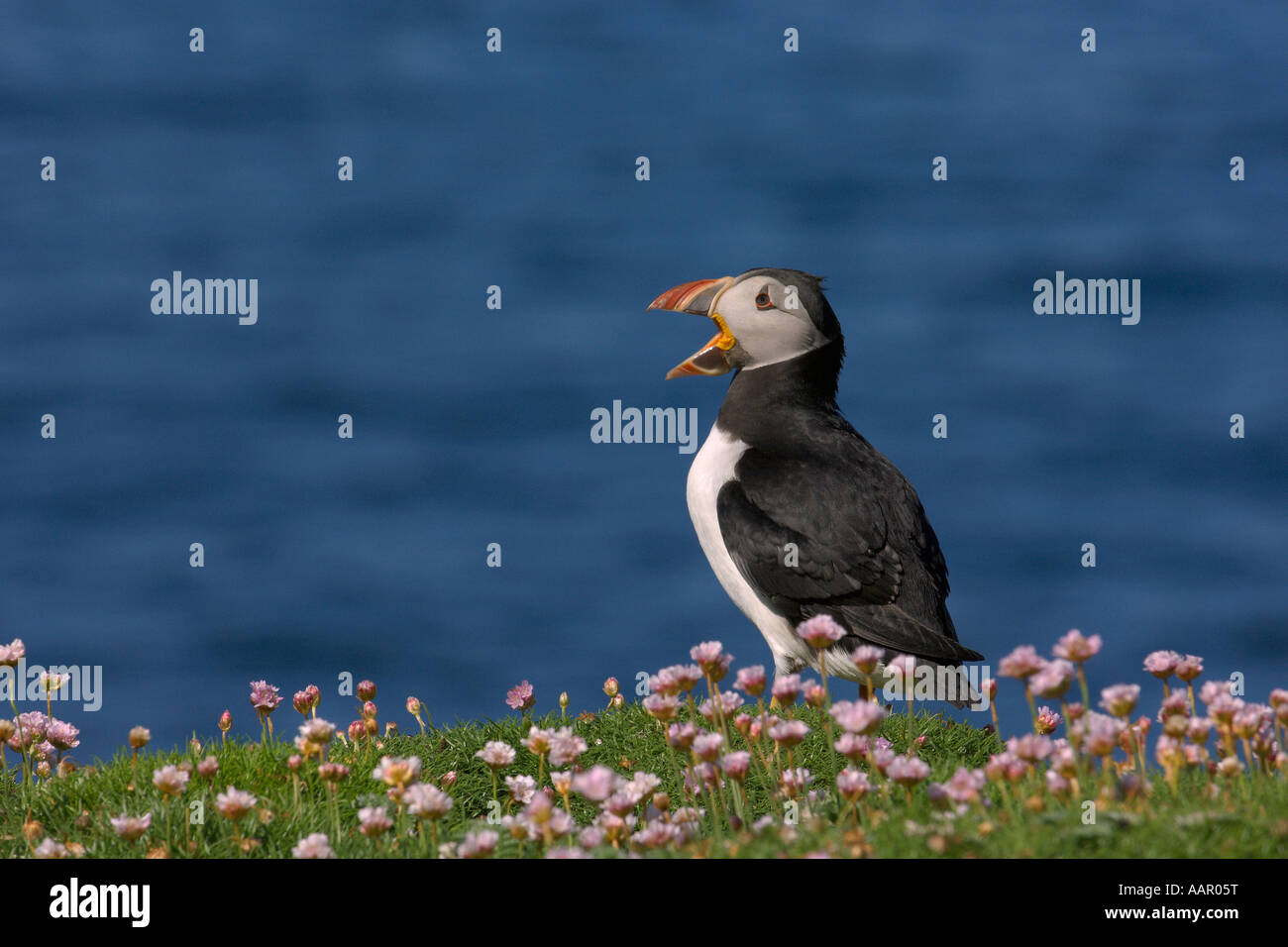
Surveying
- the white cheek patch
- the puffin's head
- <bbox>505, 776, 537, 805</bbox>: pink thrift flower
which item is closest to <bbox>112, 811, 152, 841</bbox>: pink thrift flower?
<bbox>505, 776, 537, 805</bbox>: pink thrift flower

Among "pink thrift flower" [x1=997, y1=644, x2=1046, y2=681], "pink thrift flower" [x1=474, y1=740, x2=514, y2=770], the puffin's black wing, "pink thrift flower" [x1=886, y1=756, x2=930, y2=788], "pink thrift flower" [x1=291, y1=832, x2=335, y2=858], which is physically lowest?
"pink thrift flower" [x1=291, y1=832, x2=335, y2=858]

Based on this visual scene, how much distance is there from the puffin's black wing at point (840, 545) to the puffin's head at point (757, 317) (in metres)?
0.77

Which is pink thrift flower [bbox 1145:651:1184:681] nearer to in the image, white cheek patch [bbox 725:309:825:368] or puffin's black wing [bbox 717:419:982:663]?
puffin's black wing [bbox 717:419:982:663]

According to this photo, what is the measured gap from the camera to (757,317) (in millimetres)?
8602

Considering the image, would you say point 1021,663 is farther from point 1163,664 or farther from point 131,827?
point 131,827

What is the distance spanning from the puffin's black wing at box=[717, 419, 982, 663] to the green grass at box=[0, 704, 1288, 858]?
0.65 metres

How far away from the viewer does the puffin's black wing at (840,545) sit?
24.7 feet

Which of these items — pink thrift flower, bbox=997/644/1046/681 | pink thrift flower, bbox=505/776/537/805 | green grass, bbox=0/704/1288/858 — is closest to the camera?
green grass, bbox=0/704/1288/858

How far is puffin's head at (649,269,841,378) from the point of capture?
28.1ft

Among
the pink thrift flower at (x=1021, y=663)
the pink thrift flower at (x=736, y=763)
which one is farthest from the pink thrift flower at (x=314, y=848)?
the pink thrift flower at (x=1021, y=663)

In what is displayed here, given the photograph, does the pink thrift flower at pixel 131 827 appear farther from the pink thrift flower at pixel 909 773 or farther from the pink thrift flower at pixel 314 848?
the pink thrift flower at pixel 909 773
